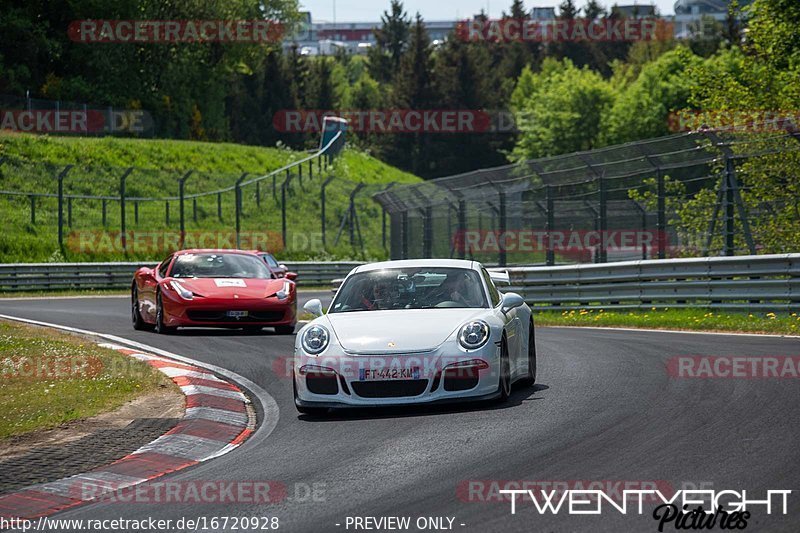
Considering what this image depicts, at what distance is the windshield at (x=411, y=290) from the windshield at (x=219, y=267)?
7.74 metres

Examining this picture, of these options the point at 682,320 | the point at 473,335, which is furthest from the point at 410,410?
the point at 682,320

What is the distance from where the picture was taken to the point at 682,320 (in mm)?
19484

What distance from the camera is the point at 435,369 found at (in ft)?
31.6

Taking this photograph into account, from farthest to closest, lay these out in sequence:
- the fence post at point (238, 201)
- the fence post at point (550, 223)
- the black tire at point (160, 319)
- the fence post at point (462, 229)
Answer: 1. the fence post at point (238, 201)
2. the fence post at point (462, 229)
3. the fence post at point (550, 223)
4. the black tire at point (160, 319)

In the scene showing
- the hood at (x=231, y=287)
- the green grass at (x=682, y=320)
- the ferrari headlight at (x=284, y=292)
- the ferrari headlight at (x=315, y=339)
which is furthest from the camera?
the ferrari headlight at (x=284, y=292)

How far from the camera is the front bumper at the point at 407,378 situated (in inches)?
378

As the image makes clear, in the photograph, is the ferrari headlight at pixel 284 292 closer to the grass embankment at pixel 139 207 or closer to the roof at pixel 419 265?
the roof at pixel 419 265

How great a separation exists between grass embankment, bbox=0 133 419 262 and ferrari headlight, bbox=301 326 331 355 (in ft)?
85.7

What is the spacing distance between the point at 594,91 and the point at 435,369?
7681 centimetres

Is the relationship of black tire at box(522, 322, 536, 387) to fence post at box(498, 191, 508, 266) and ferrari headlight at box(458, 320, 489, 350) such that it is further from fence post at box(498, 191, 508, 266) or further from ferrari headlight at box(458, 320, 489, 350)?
fence post at box(498, 191, 508, 266)

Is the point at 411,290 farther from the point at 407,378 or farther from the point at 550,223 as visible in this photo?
the point at 550,223

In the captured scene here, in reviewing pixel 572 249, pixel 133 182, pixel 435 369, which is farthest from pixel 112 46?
pixel 435 369

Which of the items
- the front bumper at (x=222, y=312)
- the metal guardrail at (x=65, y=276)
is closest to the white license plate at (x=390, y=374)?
the front bumper at (x=222, y=312)

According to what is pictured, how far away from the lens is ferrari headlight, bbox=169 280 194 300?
696 inches
